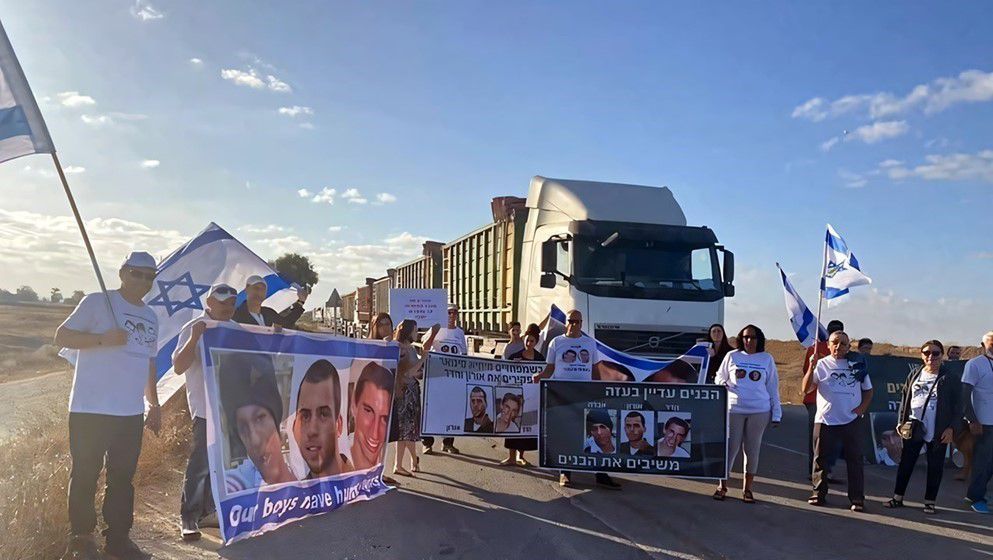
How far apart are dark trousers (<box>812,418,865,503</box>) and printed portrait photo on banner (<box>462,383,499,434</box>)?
142 inches

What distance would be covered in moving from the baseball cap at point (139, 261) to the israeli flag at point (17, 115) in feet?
2.86

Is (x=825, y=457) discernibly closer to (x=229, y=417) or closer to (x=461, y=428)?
(x=461, y=428)

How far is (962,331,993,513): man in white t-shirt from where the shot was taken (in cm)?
743

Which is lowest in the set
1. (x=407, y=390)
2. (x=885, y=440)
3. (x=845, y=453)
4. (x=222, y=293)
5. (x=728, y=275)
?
(x=885, y=440)

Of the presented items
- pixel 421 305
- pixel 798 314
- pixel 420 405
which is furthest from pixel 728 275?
pixel 421 305

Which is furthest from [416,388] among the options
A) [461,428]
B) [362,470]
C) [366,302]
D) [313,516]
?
[366,302]

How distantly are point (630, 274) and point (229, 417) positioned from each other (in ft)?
22.4

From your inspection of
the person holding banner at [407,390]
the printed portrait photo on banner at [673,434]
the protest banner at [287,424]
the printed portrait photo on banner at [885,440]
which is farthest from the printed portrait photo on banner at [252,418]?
the printed portrait photo on banner at [885,440]

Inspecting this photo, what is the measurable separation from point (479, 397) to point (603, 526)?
2569mm

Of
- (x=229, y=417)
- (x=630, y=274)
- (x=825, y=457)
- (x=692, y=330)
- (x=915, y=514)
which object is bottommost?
(x=915, y=514)

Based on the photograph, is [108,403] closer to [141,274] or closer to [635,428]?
[141,274]

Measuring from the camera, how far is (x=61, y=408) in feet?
28.6

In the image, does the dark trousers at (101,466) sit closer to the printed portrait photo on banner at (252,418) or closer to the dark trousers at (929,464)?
the printed portrait photo on banner at (252,418)

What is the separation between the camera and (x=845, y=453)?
7379 millimetres
